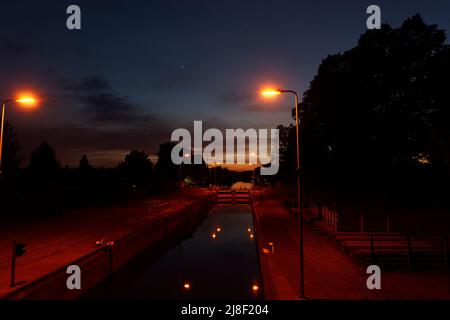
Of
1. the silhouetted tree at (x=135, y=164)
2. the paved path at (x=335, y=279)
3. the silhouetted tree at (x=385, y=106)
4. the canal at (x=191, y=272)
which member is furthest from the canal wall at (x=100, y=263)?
the silhouetted tree at (x=135, y=164)

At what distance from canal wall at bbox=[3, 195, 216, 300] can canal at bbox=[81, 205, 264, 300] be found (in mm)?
492

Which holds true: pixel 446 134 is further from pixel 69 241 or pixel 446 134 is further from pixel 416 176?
pixel 69 241

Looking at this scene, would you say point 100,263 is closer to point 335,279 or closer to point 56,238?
point 56,238

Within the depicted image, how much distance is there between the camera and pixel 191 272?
23.1 metres

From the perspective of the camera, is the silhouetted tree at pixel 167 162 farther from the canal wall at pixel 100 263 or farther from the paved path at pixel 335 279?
the paved path at pixel 335 279

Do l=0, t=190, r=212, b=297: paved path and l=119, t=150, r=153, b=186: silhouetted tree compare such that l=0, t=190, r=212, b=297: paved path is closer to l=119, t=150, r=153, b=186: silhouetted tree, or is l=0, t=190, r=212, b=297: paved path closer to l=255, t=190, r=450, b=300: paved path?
l=255, t=190, r=450, b=300: paved path

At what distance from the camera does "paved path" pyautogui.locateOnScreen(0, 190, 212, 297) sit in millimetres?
14469

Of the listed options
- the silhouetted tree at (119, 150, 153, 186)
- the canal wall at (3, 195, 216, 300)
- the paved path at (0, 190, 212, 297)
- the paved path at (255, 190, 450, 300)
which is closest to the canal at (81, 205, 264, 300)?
the canal wall at (3, 195, 216, 300)

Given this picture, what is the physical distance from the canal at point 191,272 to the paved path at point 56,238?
2172 millimetres

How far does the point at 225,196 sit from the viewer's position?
70.5 metres

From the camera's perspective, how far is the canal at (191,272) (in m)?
18.5

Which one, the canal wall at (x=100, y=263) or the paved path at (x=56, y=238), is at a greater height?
the paved path at (x=56, y=238)

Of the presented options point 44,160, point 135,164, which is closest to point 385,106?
point 44,160
